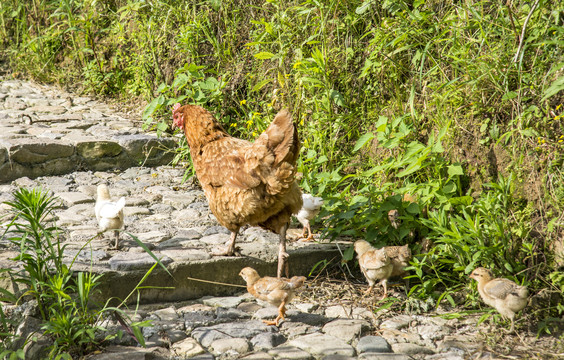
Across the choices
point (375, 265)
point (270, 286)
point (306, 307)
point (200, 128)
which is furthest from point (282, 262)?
point (200, 128)

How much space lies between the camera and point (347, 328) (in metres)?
3.81

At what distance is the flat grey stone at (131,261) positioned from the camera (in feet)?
13.3

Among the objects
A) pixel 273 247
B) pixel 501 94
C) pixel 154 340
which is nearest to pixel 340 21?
pixel 501 94

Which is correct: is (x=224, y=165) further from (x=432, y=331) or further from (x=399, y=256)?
(x=432, y=331)

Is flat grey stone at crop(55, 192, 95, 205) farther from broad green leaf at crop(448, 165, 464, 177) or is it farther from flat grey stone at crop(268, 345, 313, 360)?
broad green leaf at crop(448, 165, 464, 177)

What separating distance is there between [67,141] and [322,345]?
4437 millimetres

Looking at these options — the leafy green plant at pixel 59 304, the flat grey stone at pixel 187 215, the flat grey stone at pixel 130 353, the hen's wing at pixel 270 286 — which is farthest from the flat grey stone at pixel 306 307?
the flat grey stone at pixel 187 215

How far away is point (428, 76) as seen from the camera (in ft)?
16.7

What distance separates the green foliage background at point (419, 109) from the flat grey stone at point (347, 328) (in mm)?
618

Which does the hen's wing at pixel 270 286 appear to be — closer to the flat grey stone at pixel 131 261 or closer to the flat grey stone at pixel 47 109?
the flat grey stone at pixel 131 261

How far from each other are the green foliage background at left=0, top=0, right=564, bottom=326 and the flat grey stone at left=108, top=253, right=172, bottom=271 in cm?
147

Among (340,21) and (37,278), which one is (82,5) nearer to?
(340,21)

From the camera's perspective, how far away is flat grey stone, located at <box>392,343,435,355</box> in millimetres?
3539

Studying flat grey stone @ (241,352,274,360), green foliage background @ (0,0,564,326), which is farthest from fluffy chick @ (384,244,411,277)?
flat grey stone @ (241,352,274,360)
